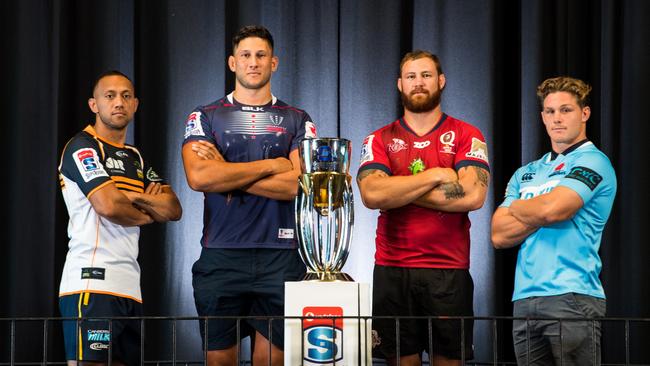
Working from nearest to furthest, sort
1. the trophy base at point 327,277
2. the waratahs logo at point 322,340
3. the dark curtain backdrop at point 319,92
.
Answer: the waratahs logo at point 322,340 < the trophy base at point 327,277 < the dark curtain backdrop at point 319,92

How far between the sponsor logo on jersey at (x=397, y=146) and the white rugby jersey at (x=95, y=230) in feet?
2.90

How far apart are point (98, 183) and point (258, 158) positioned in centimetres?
54

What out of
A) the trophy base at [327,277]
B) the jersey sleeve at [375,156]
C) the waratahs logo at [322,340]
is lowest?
the waratahs logo at [322,340]

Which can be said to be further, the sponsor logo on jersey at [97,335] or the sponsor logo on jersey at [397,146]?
the sponsor logo on jersey at [397,146]

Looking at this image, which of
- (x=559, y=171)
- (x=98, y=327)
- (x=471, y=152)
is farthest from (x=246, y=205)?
(x=559, y=171)

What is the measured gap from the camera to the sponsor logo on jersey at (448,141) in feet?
10.5

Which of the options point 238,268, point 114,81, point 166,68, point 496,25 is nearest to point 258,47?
point 114,81

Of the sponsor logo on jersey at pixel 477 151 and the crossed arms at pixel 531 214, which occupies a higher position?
the sponsor logo on jersey at pixel 477 151

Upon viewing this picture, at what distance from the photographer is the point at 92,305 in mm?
3080

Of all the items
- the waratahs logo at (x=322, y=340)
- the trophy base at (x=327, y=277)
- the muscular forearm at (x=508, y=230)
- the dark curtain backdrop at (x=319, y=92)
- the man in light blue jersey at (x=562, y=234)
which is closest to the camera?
the waratahs logo at (x=322, y=340)

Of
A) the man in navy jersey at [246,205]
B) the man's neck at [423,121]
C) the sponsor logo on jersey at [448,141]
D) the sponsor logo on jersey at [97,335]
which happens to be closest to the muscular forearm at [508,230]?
the sponsor logo on jersey at [448,141]

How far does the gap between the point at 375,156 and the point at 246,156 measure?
0.44m

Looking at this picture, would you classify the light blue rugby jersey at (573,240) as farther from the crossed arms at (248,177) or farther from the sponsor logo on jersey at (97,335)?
the sponsor logo on jersey at (97,335)

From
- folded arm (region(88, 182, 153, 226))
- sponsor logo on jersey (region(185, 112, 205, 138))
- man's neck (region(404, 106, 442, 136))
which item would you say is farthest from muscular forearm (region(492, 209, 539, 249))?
folded arm (region(88, 182, 153, 226))
